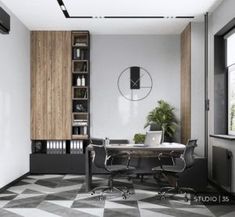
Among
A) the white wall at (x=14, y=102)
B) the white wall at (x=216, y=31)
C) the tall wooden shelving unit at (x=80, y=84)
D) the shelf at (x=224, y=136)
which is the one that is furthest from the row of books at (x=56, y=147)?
the shelf at (x=224, y=136)

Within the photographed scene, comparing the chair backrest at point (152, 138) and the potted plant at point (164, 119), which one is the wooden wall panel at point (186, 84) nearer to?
the potted plant at point (164, 119)

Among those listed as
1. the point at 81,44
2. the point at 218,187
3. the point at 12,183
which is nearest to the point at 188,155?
the point at 218,187

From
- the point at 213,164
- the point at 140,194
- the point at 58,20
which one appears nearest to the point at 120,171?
the point at 140,194

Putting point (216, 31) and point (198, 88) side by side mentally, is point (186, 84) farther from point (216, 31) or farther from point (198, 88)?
point (216, 31)

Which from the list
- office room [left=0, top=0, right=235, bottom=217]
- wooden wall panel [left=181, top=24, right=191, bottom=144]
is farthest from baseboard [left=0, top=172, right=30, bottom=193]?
wooden wall panel [left=181, top=24, right=191, bottom=144]

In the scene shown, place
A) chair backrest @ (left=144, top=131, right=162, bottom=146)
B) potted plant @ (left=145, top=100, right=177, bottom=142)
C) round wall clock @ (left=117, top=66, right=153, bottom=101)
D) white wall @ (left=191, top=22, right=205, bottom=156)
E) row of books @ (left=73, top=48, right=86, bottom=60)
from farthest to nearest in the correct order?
round wall clock @ (left=117, top=66, right=153, bottom=101) → row of books @ (left=73, top=48, right=86, bottom=60) → potted plant @ (left=145, top=100, right=177, bottom=142) → white wall @ (left=191, top=22, right=205, bottom=156) → chair backrest @ (left=144, top=131, right=162, bottom=146)

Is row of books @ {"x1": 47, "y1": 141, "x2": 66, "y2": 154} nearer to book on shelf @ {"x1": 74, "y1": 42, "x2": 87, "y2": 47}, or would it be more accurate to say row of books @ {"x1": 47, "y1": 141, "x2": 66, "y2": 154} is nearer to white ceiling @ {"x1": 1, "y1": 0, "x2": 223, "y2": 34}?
book on shelf @ {"x1": 74, "y1": 42, "x2": 87, "y2": 47}

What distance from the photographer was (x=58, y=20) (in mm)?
7777

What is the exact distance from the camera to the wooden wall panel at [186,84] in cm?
784

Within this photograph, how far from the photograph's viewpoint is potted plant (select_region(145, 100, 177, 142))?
8.45 m

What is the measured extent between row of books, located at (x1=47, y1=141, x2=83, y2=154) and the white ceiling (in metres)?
2.77

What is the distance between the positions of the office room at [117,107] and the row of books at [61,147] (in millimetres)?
24

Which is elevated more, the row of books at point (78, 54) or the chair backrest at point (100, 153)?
the row of books at point (78, 54)

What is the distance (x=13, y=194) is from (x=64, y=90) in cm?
311
